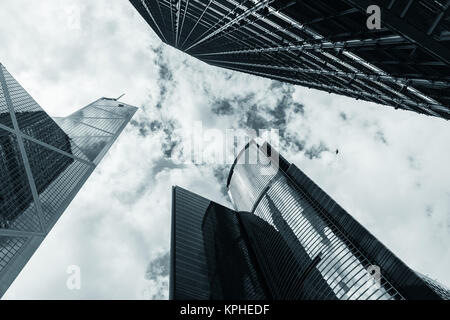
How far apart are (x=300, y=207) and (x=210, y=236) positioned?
3213cm

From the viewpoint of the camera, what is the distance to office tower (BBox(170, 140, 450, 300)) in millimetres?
69500

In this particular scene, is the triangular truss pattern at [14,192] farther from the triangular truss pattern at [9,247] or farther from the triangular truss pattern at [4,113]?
the triangular truss pattern at [4,113]

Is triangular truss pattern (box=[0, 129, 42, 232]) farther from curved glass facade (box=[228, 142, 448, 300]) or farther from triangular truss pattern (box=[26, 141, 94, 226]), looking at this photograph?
curved glass facade (box=[228, 142, 448, 300])

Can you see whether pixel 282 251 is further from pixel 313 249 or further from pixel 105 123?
pixel 105 123

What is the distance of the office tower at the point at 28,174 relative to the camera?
68.1 metres

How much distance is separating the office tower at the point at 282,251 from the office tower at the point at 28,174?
3397cm

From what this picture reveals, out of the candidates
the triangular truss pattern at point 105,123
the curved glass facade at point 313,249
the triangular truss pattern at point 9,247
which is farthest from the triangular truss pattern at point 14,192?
the curved glass facade at point 313,249

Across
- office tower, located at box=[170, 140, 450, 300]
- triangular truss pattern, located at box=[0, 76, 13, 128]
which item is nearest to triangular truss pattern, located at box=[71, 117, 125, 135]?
office tower, located at box=[170, 140, 450, 300]

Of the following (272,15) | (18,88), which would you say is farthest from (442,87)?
(18,88)

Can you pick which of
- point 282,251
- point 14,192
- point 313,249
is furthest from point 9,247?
point 313,249

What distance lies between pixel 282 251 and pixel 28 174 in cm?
7387

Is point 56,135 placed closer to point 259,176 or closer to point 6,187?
point 6,187

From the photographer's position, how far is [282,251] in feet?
326

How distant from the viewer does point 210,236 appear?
108688 mm
